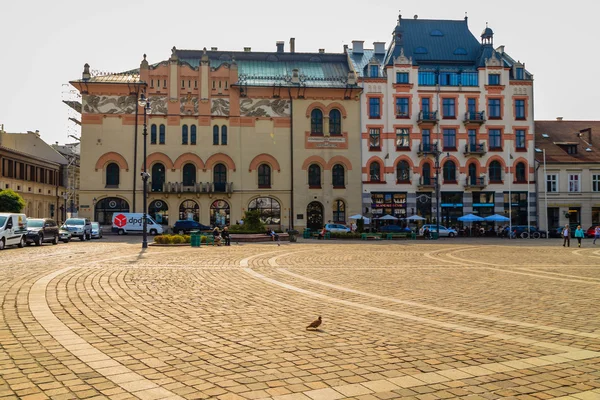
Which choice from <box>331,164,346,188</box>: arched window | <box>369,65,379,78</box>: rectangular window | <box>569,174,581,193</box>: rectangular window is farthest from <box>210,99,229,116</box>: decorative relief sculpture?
<box>569,174,581,193</box>: rectangular window

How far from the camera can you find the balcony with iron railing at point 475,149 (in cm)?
5288

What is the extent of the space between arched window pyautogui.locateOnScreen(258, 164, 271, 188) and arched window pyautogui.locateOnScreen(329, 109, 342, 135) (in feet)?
25.0

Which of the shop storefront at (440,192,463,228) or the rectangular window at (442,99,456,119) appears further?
the rectangular window at (442,99,456,119)

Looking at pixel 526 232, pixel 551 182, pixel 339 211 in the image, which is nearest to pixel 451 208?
pixel 526 232

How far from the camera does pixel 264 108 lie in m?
52.1

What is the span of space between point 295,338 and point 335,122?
47309 millimetres

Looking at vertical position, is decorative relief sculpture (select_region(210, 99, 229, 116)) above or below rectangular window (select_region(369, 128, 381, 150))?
above

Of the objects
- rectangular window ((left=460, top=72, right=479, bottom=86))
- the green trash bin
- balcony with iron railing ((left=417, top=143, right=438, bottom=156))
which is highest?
rectangular window ((left=460, top=72, right=479, bottom=86))

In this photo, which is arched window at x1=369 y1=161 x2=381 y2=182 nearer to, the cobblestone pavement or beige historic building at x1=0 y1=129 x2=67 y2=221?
beige historic building at x1=0 y1=129 x2=67 y2=221

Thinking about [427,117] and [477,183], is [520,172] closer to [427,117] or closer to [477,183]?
[477,183]

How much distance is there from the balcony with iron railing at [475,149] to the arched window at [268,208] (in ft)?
66.6

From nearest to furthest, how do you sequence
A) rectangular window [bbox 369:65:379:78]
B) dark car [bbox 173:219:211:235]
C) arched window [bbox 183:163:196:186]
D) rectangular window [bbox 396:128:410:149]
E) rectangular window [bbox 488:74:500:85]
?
dark car [bbox 173:219:211:235] → arched window [bbox 183:163:196:186] → rectangular window [bbox 396:128:410:149] → rectangular window [bbox 369:65:379:78] → rectangular window [bbox 488:74:500:85]

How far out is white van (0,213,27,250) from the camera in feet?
87.4

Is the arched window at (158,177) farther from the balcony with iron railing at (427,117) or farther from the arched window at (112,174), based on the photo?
the balcony with iron railing at (427,117)
